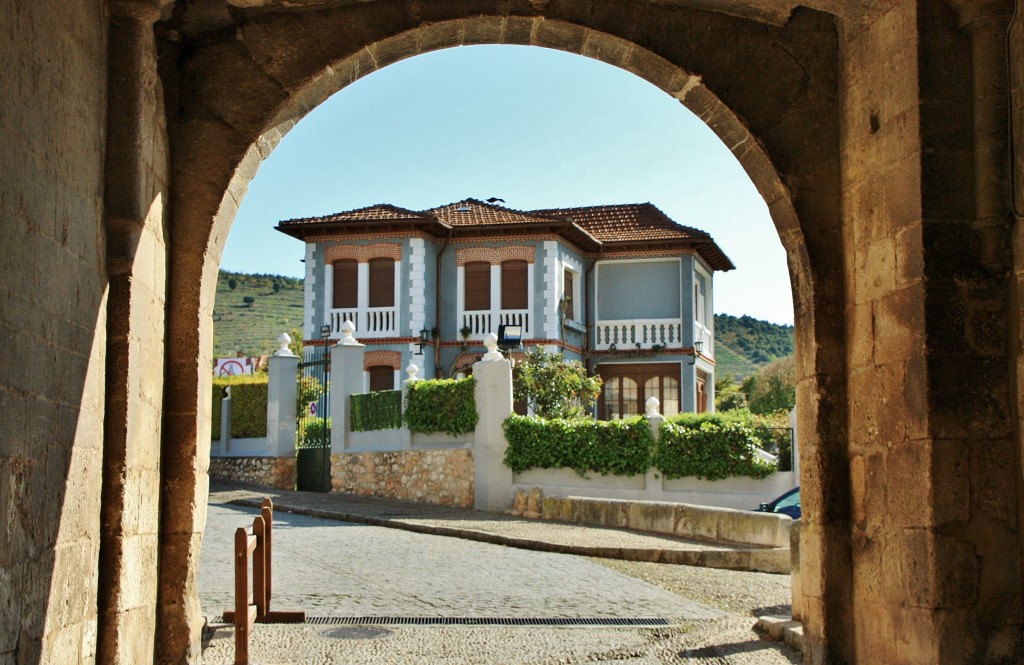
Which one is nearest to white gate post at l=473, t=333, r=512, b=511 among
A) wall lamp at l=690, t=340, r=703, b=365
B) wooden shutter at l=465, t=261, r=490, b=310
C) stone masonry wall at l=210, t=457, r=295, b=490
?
stone masonry wall at l=210, t=457, r=295, b=490

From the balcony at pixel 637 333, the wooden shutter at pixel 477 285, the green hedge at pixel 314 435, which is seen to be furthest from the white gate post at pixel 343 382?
the balcony at pixel 637 333

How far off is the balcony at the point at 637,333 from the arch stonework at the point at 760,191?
21.3 m

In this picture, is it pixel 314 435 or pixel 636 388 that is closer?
pixel 314 435

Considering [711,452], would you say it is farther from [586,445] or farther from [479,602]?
[479,602]

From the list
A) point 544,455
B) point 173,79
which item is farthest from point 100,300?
point 544,455

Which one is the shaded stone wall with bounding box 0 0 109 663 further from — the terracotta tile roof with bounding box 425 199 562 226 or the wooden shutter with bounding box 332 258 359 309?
the wooden shutter with bounding box 332 258 359 309

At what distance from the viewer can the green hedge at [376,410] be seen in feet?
61.5

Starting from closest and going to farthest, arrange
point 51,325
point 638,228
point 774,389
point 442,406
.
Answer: point 51,325 → point 442,406 → point 638,228 → point 774,389

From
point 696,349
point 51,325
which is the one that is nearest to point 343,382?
point 696,349

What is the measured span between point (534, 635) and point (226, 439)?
16673 millimetres

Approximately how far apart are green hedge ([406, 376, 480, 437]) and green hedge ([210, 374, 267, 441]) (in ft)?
17.1

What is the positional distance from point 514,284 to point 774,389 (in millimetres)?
10835

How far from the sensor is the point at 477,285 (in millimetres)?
26703

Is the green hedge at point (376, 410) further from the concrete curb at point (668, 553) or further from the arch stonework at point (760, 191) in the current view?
the arch stonework at point (760, 191)
